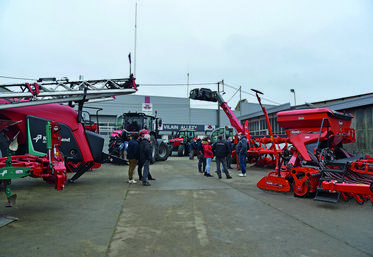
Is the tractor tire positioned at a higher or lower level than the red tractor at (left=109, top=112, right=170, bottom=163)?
lower

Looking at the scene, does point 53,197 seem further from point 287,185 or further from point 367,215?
point 367,215

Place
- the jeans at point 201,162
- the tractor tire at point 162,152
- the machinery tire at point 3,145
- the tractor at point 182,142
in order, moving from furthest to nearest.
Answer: the tractor at point 182,142
the tractor tire at point 162,152
the jeans at point 201,162
the machinery tire at point 3,145

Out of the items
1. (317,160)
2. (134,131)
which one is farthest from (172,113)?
(317,160)

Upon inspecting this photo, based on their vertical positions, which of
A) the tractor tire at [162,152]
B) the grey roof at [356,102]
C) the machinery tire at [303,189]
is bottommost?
the machinery tire at [303,189]

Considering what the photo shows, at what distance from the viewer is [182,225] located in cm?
448

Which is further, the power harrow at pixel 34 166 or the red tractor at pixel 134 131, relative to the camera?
the red tractor at pixel 134 131

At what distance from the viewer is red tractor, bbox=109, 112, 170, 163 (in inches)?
543

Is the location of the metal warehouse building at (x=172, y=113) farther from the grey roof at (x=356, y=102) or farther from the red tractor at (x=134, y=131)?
the red tractor at (x=134, y=131)

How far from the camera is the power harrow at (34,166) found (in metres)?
4.57

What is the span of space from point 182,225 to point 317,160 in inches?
164

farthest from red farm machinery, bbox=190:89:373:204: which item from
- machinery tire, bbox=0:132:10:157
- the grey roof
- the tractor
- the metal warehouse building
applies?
the tractor

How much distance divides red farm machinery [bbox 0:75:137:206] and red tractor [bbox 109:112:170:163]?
5038 millimetres

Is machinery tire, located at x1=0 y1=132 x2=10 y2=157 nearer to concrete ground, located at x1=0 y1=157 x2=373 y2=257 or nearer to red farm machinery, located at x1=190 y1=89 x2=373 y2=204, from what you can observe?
concrete ground, located at x1=0 y1=157 x2=373 y2=257

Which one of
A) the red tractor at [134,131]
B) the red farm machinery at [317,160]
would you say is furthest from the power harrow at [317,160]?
the red tractor at [134,131]
